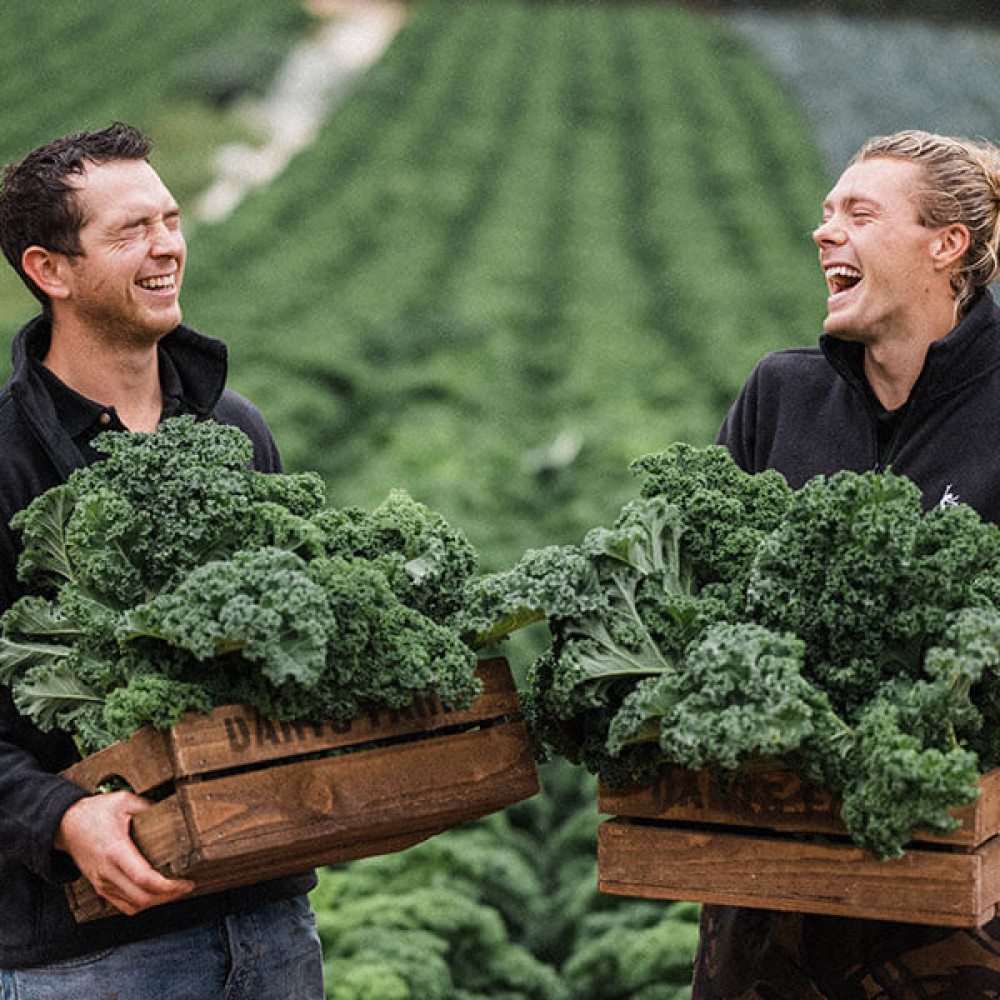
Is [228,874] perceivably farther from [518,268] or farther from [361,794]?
[518,268]

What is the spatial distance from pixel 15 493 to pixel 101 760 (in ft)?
1.95

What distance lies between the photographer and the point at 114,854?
109 inches

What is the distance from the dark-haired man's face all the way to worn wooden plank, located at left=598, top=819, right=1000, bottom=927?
56.9 inches

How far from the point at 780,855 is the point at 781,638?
417 millimetres

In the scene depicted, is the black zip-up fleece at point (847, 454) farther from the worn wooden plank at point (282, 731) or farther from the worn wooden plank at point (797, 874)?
the worn wooden plank at point (282, 731)

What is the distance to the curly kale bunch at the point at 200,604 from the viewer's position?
280 centimetres

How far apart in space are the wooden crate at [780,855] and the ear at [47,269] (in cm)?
156

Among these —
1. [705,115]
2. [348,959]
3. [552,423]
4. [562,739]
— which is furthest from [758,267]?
[562,739]

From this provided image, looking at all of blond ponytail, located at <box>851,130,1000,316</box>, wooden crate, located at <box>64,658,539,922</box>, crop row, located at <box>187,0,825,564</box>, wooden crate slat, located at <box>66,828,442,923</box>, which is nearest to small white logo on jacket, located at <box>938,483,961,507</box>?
blond ponytail, located at <box>851,130,1000,316</box>

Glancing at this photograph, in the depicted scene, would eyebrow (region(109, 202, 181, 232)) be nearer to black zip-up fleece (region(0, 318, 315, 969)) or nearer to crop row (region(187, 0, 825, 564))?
black zip-up fleece (region(0, 318, 315, 969))

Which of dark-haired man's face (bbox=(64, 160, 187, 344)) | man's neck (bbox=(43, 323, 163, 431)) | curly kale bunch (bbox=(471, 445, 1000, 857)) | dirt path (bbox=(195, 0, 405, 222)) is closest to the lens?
curly kale bunch (bbox=(471, 445, 1000, 857))

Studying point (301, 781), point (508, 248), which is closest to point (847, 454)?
point (301, 781)

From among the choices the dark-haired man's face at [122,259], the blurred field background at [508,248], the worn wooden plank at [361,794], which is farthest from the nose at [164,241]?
the blurred field background at [508,248]

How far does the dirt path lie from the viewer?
27.5m
